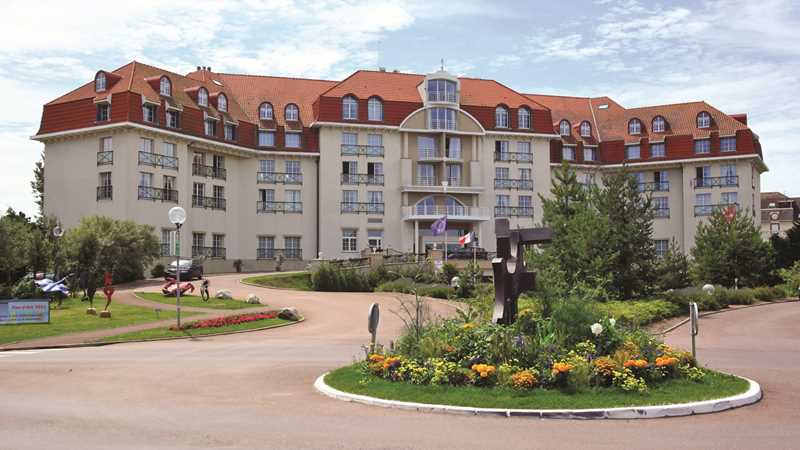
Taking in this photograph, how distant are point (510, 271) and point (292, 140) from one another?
159 feet

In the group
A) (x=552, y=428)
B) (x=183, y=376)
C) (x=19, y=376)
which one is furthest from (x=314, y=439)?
(x=19, y=376)

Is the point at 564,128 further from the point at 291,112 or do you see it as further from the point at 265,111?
the point at 265,111

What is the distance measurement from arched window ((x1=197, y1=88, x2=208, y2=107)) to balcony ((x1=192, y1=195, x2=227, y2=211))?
7024mm

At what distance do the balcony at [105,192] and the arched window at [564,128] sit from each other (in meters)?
37.7

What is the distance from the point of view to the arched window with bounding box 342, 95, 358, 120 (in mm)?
62406

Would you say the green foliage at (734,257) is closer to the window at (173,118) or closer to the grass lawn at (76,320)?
the grass lawn at (76,320)

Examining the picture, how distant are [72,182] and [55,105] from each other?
18.9 ft

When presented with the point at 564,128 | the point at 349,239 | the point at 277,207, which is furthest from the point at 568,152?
the point at 277,207

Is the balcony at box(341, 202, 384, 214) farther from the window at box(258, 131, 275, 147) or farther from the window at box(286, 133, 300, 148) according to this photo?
the window at box(258, 131, 275, 147)

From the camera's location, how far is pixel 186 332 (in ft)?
85.0

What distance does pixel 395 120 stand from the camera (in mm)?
63406

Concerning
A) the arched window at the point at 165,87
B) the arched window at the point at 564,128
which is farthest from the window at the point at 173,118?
the arched window at the point at 564,128

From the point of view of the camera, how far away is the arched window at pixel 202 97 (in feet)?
194

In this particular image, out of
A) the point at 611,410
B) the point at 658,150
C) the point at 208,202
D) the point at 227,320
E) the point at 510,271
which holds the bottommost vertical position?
the point at 227,320
